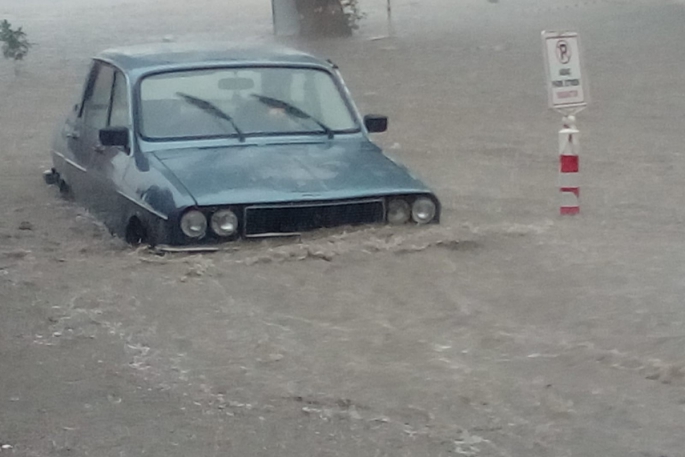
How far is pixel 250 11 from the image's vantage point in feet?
129

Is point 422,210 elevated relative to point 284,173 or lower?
lower

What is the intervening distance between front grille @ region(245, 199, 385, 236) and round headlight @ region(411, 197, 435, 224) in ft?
0.72

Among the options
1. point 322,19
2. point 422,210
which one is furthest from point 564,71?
point 322,19

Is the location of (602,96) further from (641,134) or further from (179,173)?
(179,173)

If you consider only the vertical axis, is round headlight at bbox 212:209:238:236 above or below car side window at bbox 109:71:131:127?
below

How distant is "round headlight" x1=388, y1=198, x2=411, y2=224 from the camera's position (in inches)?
324

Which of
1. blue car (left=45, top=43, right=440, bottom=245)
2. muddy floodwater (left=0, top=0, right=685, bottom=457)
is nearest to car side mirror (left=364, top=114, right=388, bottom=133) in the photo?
blue car (left=45, top=43, right=440, bottom=245)

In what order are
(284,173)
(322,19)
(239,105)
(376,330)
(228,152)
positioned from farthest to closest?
(322,19) < (239,105) < (228,152) < (284,173) < (376,330)

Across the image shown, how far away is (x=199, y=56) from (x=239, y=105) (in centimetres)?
58

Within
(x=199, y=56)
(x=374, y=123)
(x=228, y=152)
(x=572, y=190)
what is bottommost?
(x=572, y=190)

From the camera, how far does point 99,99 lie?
9977 mm

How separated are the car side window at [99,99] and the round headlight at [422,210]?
2.61m

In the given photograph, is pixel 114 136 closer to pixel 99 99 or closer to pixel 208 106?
pixel 208 106

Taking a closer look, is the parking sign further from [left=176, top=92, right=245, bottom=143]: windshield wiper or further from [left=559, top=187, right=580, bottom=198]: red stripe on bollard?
[left=176, top=92, right=245, bottom=143]: windshield wiper
